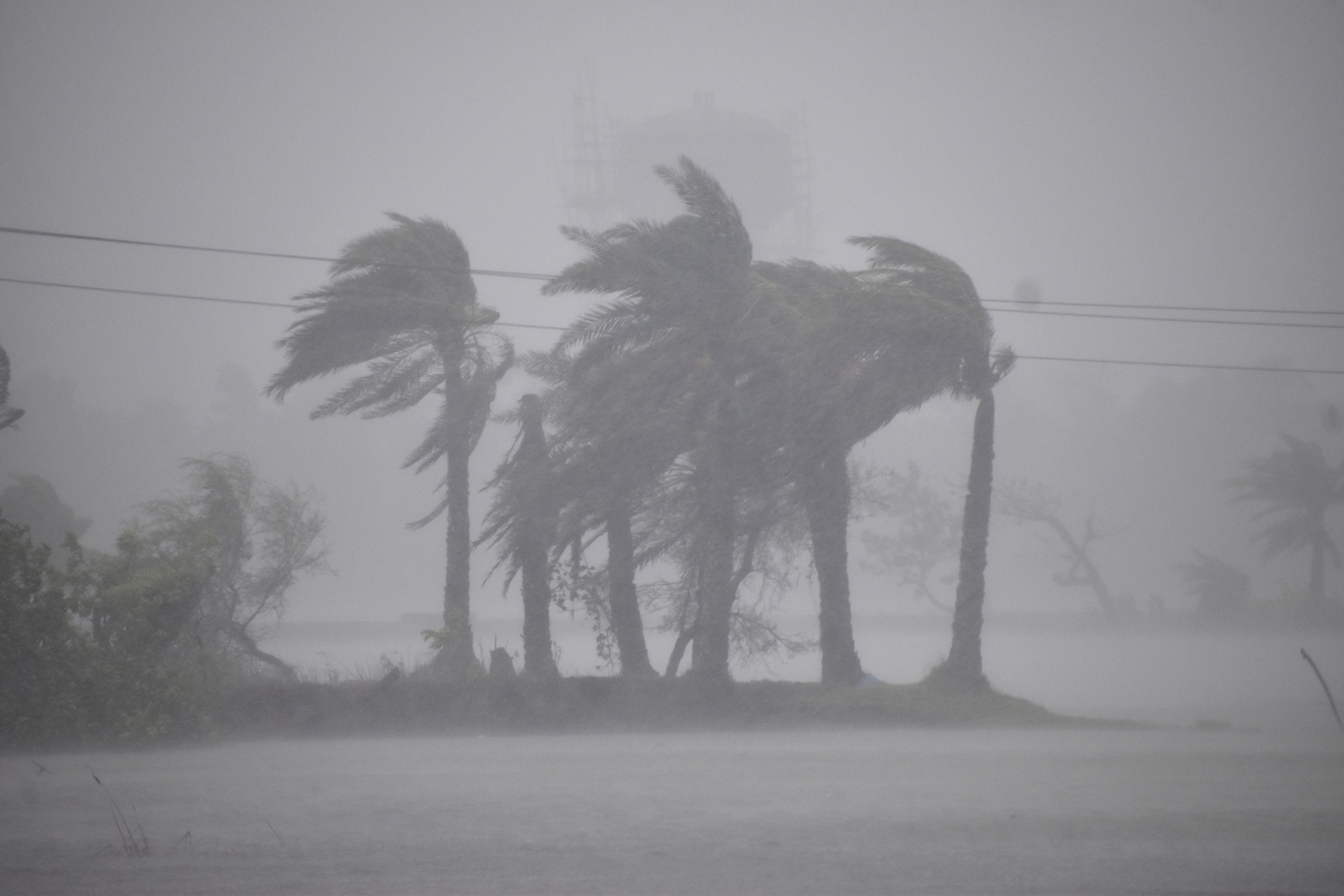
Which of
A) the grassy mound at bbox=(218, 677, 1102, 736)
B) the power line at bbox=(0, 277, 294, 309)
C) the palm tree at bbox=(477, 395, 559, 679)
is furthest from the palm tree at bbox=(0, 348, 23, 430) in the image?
the palm tree at bbox=(477, 395, 559, 679)

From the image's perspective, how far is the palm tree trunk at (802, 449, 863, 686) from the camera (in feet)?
66.4

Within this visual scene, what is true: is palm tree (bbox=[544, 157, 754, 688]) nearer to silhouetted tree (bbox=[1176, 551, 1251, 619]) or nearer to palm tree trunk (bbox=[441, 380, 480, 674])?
palm tree trunk (bbox=[441, 380, 480, 674])

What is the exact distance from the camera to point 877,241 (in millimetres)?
20703

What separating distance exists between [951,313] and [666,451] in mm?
6297

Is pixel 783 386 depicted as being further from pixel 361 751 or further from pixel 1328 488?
pixel 1328 488

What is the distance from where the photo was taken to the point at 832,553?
20.8 metres

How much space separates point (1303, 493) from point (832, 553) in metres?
39.3

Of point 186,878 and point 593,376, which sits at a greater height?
point 593,376

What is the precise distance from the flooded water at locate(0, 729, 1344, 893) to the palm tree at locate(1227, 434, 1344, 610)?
132 ft

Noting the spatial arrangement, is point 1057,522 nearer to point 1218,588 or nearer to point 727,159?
point 1218,588

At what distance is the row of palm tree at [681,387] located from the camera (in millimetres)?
19234

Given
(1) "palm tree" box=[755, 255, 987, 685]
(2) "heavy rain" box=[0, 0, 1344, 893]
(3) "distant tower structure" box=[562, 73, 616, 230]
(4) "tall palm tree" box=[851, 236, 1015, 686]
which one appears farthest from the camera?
(3) "distant tower structure" box=[562, 73, 616, 230]

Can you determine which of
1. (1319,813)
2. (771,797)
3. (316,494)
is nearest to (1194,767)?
(1319,813)

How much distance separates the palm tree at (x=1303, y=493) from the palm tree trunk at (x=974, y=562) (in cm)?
3531
